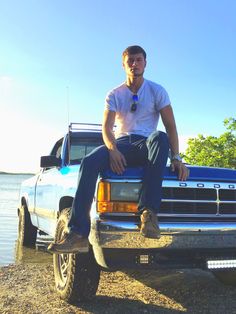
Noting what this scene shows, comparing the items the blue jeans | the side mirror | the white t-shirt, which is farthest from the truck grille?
the side mirror

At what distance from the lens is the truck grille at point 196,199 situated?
166 inches

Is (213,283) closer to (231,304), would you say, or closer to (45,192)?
(231,304)

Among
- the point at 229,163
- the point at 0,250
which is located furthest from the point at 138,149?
the point at 229,163

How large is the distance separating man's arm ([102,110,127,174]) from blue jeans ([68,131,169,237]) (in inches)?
2.1

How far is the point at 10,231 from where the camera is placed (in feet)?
41.7

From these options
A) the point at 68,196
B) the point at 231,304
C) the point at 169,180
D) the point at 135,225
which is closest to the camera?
the point at 135,225

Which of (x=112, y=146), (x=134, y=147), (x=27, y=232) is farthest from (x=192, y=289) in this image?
(x=27, y=232)

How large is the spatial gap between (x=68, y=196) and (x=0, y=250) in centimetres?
470

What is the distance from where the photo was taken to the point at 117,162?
407 cm

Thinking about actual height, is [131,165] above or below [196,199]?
above

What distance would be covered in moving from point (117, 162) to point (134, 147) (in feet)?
1.10

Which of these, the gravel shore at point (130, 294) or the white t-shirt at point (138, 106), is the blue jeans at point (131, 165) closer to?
the white t-shirt at point (138, 106)

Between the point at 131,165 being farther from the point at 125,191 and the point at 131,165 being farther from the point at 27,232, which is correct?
the point at 27,232

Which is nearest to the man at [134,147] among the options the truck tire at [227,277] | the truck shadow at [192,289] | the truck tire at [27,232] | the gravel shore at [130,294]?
the gravel shore at [130,294]
